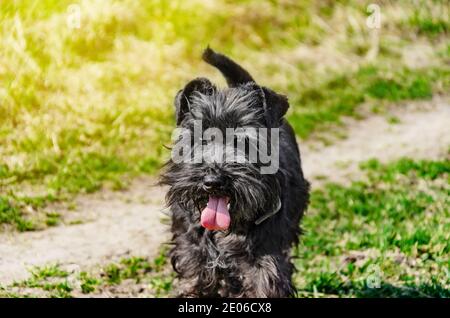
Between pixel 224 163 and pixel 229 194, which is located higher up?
pixel 224 163

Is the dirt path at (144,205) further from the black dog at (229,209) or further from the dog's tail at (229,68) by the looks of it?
the dog's tail at (229,68)

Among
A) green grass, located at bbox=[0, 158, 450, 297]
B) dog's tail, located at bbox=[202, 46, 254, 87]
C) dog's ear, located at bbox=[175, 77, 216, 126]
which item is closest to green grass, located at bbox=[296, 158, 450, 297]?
green grass, located at bbox=[0, 158, 450, 297]

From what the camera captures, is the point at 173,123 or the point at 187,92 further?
the point at 173,123

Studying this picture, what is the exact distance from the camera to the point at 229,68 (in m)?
5.96

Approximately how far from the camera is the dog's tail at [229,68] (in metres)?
5.84

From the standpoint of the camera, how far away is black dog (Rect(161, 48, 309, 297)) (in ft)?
15.6

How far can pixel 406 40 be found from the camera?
15.3m

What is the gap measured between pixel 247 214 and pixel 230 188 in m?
0.26

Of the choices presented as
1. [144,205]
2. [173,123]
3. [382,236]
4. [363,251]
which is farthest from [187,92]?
[173,123]

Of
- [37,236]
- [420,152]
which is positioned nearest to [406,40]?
[420,152]

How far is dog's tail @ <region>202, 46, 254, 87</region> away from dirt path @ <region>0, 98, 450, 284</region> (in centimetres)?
124

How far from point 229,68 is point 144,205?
282 centimetres

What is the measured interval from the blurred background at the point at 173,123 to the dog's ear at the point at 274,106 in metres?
1.76

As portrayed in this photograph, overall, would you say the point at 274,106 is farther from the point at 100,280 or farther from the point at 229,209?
the point at 100,280
